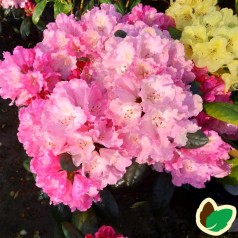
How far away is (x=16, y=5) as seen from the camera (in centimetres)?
262

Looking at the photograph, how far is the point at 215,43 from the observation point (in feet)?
4.73

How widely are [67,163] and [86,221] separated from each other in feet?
1.37

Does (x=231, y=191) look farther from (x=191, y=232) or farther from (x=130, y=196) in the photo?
(x=130, y=196)

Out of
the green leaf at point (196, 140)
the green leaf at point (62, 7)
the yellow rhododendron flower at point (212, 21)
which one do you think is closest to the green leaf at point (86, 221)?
the green leaf at point (196, 140)

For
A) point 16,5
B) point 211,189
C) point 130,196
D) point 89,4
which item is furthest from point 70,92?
point 16,5

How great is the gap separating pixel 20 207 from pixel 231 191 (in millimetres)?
999

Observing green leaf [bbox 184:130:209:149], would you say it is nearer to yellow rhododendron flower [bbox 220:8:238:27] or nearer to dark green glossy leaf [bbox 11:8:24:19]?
yellow rhododendron flower [bbox 220:8:238:27]

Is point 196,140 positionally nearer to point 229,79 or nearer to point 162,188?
point 229,79

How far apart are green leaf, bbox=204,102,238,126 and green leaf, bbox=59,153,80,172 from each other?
1.49ft

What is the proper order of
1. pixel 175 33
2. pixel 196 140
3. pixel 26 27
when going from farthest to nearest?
pixel 26 27 < pixel 175 33 < pixel 196 140

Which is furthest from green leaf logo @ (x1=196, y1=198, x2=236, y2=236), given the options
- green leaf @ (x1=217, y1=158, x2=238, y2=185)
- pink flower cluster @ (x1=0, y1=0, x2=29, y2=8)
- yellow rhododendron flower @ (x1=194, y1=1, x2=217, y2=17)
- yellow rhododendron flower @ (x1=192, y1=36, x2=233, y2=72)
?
pink flower cluster @ (x1=0, y1=0, x2=29, y2=8)

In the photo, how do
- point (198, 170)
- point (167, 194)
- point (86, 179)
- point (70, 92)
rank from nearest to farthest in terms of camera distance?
point (70, 92), point (86, 179), point (198, 170), point (167, 194)

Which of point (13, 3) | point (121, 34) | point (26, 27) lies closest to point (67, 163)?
point (121, 34)

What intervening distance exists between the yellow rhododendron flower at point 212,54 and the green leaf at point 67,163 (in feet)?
1.65
